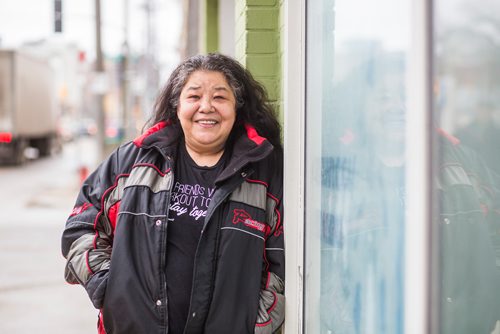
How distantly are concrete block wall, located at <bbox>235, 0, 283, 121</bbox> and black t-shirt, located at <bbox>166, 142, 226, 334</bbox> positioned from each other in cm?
79

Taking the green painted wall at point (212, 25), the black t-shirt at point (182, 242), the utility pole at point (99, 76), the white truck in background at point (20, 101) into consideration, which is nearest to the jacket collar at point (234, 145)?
the black t-shirt at point (182, 242)

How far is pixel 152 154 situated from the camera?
108 inches

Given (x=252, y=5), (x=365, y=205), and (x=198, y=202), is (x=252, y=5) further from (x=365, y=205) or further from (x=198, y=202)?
(x=365, y=205)

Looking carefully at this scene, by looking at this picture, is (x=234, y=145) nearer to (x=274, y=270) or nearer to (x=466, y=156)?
(x=274, y=270)

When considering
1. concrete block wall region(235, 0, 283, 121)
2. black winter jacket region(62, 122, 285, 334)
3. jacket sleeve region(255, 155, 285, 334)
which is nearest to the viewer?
black winter jacket region(62, 122, 285, 334)

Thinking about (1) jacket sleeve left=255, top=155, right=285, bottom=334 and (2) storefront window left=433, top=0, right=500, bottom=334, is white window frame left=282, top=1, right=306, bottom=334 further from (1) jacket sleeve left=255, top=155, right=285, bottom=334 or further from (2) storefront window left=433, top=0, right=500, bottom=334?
(2) storefront window left=433, top=0, right=500, bottom=334

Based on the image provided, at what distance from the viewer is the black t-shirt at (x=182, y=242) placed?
258cm

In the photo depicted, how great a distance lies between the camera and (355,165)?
83.6 inches

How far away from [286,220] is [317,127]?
1.47ft

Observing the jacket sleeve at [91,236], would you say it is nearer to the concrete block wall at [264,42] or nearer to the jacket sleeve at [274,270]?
the jacket sleeve at [274,270]

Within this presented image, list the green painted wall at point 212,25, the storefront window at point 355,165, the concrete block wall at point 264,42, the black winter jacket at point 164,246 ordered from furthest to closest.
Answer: the green painted wall at point 212,25 < the concrete block wall at point 264,42 < the black winter jacket at point 164,246 < the storefront window at point 355,165

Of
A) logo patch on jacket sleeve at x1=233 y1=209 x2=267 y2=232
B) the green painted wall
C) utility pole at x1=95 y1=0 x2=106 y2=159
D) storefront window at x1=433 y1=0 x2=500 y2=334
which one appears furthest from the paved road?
storefront window at x1=433 y1=0 x2=500 y2=334

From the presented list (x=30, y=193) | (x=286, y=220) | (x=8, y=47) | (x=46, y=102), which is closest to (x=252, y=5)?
(x=286, y=220)

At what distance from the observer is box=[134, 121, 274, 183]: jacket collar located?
2.62 m
